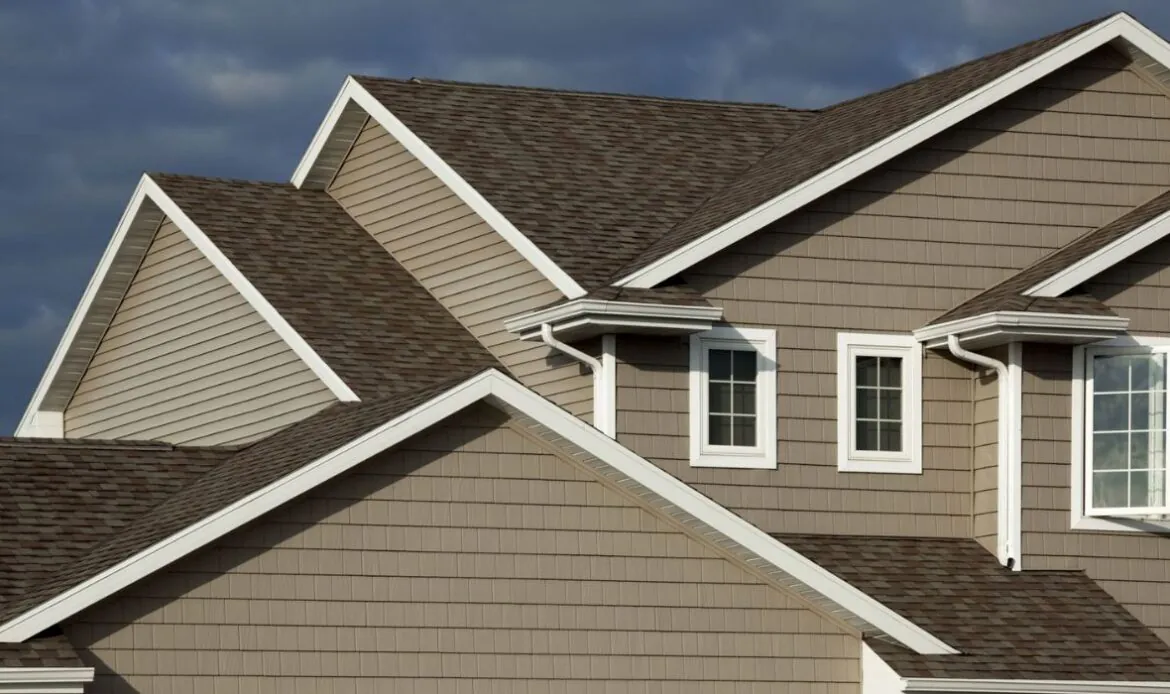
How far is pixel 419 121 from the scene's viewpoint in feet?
82.9

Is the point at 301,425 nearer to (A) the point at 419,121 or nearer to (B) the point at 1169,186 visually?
(A) the point at 419,121

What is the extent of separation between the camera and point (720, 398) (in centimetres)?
2250

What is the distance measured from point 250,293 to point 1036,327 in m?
7.97

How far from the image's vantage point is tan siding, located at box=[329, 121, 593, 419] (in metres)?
23.3

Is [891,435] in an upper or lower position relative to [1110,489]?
upper

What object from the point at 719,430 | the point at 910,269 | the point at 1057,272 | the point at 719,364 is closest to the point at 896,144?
the point at 910,269

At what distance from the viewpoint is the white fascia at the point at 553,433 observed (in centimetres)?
1647

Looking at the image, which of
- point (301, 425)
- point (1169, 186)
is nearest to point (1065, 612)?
point (1169, 186)

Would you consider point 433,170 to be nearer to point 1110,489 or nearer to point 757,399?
point 757,399

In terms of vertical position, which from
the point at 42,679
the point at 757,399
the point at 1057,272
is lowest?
the point at 42,679

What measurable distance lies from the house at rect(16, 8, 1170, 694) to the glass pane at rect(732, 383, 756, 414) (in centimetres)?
6

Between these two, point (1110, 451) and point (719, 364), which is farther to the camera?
point (1110, 451)

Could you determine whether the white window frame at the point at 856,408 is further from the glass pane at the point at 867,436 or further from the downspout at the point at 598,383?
the downspout at the point at 598,383

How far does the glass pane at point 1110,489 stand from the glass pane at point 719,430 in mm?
3551
